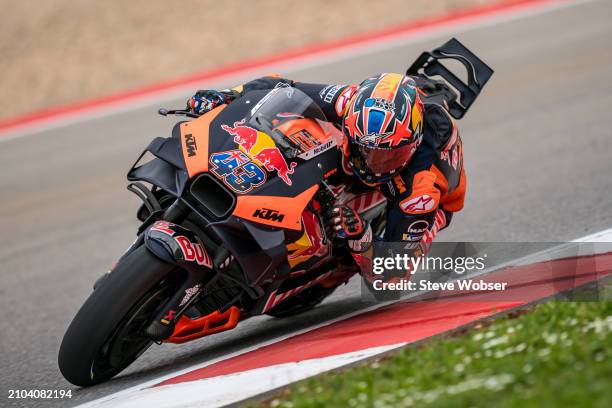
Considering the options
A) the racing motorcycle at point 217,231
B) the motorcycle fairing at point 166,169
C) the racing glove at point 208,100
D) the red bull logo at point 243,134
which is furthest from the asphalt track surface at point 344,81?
the racing glove at point 208,100

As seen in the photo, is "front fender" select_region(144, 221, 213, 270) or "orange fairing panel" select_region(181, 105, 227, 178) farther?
"orange fairing panel" select_region(181, 105, 227, 178)

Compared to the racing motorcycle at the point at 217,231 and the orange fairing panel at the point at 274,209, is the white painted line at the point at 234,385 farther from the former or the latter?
the orange fairing panel at the point at 274,209

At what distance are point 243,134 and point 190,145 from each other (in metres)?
0.28

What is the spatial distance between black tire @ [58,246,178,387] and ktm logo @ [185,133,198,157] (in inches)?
22.6

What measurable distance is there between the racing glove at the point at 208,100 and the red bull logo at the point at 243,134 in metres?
0.41

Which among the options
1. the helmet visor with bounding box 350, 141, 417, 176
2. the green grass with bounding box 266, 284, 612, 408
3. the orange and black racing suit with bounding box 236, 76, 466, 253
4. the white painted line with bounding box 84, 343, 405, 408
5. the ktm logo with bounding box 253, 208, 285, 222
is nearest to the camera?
the green grass with bounding box 266, 284, 612, 408

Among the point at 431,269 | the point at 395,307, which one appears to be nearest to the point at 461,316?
the point at 395,307

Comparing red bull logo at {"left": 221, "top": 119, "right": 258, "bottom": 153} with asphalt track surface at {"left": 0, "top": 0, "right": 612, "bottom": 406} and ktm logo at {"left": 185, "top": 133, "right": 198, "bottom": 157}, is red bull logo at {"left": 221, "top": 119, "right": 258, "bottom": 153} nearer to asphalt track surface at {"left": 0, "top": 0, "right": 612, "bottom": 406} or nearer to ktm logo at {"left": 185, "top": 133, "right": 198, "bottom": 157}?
ktm logo at {"left": 185, "top": 133, "right": 198, "bottom": 157}

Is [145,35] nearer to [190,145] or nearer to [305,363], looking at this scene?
[190,145]

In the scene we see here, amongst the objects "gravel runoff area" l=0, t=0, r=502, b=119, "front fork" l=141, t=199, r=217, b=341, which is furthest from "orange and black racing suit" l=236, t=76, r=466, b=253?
"gravel runoff area" l=0, t=0, r=502, b=119

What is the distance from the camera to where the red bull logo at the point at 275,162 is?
4754mm

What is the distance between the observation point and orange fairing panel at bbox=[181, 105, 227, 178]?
471 cm

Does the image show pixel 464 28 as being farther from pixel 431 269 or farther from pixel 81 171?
pixel 431 269

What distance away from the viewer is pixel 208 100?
5375 millimetres
